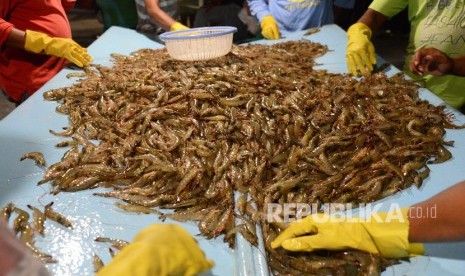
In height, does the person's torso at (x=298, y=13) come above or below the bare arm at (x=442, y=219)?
below

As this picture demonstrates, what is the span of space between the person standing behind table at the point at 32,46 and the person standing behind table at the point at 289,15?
3.33 meters

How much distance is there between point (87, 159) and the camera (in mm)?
3217

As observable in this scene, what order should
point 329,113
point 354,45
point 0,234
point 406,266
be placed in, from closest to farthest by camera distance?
point 0,234, point 406,266, point 329,113, point 354,45

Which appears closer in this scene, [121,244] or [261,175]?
[121,244]

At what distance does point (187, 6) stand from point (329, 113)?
329 inches

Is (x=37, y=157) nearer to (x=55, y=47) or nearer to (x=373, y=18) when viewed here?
(x=55, y=47)

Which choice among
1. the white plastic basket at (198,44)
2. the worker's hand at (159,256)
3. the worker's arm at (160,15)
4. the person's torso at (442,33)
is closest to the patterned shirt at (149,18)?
the worker's arm at (160,15)

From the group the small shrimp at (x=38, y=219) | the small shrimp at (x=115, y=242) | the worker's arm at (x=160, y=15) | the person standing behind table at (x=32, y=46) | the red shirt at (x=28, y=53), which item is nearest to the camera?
the small shrimp at (x=115, y=242)

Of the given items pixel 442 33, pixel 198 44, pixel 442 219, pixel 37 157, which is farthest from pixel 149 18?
pixel 442 219

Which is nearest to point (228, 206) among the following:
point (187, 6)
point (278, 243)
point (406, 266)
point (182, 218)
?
point (182, 218)

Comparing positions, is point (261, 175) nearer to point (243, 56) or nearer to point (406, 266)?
point (406, 266)

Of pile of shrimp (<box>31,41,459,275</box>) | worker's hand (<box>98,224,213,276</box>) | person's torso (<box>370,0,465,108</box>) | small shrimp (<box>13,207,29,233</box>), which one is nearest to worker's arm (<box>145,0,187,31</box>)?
pile of shrimp (<box>31,41,459,275</box>)

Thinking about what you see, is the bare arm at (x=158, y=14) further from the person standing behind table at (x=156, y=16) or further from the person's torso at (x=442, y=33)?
the person's torso at (x=442, y=33)

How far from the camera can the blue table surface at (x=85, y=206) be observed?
223cm
